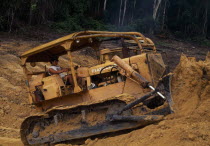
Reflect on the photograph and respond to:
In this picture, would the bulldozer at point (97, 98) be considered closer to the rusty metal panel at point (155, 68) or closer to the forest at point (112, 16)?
the rusty metal panel at point (155, 68)


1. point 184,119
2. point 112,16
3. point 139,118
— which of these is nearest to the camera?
point 184,119

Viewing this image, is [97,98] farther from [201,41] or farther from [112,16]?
[112,16]

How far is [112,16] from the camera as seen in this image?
39906mm

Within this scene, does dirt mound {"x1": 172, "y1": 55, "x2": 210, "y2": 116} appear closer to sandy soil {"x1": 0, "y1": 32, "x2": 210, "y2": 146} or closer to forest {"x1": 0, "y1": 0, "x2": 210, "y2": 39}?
sandy soil {"x1": 0, "y1": 32, "x2": 210, "y2": 146}

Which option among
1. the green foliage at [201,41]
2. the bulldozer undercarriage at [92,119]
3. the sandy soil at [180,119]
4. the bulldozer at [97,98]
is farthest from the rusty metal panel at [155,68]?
the green foliage at [201,41]

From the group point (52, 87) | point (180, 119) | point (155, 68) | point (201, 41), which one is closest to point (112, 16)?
point (201, 41)

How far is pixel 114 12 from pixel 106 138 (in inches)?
1445

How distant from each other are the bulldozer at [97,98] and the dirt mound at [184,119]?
0.26 metres

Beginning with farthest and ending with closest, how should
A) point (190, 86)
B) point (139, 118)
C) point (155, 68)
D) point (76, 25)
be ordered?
point (76, 25) → point (155, 68) → point (190, 86) → point (139, 118)

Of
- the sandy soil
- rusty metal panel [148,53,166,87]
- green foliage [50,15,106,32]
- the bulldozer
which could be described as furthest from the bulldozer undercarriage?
green foliage [50,15,106,32]

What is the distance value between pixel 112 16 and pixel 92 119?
115 ft

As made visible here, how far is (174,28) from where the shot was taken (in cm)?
3681

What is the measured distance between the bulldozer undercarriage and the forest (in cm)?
1352

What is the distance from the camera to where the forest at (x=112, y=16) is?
21.0 m
